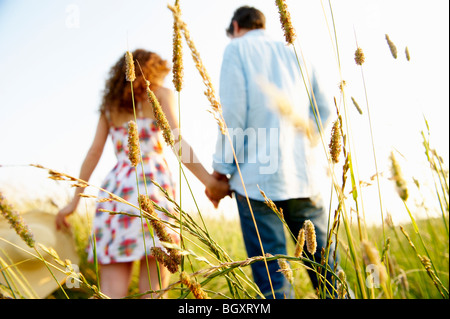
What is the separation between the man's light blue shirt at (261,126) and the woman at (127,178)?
0.21 meters

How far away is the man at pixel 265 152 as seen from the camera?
65.8 inches

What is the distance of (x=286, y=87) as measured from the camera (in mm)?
1715

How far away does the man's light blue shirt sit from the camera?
5.48ft

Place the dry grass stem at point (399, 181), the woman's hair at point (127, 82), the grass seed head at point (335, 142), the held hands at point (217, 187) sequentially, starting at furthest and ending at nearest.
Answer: the woman's hair at point (127, 82) → the held hands at point (217, 187) → the grass seed head at point (335, 142) → the dry grass stem at point (399, 181)

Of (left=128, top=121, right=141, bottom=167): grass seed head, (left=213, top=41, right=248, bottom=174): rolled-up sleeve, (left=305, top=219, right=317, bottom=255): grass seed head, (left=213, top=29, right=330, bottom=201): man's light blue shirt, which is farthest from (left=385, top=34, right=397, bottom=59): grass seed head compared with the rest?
(left=213, top=41, right=248, bottom=174): rolled-up sleeve

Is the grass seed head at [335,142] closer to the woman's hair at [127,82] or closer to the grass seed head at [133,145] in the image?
the grass seed head at [133,145]

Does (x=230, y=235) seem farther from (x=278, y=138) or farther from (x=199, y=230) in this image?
(x=199, y=230)

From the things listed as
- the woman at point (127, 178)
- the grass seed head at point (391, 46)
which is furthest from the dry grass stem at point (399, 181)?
the woman at point (127, 178)

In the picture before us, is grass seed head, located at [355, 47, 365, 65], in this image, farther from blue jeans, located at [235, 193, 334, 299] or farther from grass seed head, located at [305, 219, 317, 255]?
blue jeans, located at [235, 193, 334, 299]

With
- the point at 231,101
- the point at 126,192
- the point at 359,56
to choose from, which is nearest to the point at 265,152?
the point at 231,101

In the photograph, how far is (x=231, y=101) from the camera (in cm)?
172

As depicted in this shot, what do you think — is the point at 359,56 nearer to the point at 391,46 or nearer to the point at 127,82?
the point at 391,46

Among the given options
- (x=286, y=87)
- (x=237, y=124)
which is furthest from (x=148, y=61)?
(x=286, y=87)

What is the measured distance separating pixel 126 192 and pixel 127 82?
0.61 m
